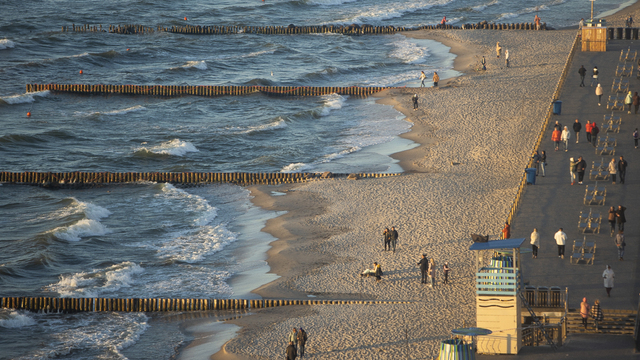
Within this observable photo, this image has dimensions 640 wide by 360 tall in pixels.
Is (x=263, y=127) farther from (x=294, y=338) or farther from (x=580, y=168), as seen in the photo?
(x=294, y=338)

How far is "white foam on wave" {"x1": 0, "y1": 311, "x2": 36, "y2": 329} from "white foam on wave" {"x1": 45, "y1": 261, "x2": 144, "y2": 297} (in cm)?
180

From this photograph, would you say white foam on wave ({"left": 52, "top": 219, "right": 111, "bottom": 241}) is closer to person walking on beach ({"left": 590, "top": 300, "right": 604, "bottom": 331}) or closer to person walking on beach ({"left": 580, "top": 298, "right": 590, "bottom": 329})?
person walking on beach ({"left": 580, "top": 298, "right": 590, "bottom": 329})

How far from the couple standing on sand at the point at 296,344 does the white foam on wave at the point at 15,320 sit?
10344 millimetres

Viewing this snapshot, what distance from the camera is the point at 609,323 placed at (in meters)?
19.9

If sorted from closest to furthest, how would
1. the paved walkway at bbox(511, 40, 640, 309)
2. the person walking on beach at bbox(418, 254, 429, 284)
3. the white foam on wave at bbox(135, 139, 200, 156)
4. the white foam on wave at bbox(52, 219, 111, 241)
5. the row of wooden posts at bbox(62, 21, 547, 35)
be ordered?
the paved walkway at bbox(511, 40, 640, 309) < the person walking on beach at bbox(418, 254, 429, 284) < the white foam on wave at bbox(52, 219, 111, 241) < the white foam on wave at bbox(135, 139, 200, 156) < the row of wooden posts at bbox(62, 21, 547, 35)

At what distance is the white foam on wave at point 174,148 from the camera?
46.1m

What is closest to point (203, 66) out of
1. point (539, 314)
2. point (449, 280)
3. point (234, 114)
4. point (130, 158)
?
point (234, 114)

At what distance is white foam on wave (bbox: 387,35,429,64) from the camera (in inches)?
2781

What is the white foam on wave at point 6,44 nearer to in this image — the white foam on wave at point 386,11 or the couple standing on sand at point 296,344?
the white foam on wave at point 386,11

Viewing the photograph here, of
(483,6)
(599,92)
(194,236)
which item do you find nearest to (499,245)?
(194,236)

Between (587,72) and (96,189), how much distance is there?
3113 cm

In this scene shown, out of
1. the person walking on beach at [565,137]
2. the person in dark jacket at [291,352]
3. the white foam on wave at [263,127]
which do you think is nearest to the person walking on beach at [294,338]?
the person in dark jacket at [291,352]

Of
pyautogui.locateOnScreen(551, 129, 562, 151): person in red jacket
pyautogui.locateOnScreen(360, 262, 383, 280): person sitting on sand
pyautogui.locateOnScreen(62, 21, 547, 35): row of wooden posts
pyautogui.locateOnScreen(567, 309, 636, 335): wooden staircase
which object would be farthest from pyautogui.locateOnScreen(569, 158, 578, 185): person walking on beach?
pyautogui.locateOnScreen(62, 21, 547, 35): row of wooden posts

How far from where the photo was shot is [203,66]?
2820 inches
